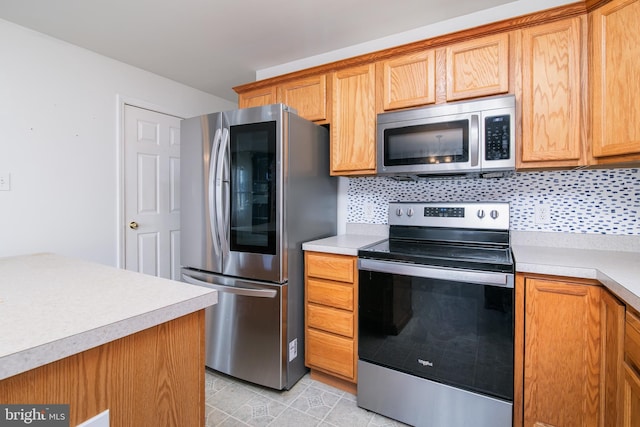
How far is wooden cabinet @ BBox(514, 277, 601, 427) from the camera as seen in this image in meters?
1.28

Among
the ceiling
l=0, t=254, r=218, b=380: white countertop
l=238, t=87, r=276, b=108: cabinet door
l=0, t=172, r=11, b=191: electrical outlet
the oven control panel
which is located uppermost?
the ceiling

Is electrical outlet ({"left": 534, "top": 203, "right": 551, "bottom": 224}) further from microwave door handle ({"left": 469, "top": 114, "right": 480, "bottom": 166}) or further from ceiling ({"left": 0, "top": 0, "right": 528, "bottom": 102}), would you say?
ceiling ({"left": 0, "top": 0, "right": 528, "bottom": 102})

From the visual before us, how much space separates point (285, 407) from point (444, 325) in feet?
3.44

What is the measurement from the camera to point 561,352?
132 centimetres

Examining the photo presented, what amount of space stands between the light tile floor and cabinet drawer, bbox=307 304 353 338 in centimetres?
40

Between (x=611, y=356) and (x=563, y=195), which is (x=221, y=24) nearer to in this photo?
(x=563, y=195)

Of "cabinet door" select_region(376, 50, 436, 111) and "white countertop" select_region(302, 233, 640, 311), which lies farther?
"cabinet door" select_region(376, 50, 436, 111)

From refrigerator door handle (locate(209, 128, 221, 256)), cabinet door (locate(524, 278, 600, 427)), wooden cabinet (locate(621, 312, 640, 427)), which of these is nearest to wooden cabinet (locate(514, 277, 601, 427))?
cabinet door (locate(524, 278, 600, 427))

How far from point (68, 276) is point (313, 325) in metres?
1.33

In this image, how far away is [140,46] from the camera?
2.34 m

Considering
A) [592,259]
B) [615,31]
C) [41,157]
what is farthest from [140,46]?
[592,259]

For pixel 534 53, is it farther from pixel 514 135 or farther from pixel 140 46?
pixel 140 46

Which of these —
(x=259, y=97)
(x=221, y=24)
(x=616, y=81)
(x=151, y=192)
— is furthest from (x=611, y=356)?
(x=151, y=192)

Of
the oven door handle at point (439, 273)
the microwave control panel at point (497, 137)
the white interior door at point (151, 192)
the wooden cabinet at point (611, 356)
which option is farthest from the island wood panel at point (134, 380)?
the white interior door at point (151, 192)
